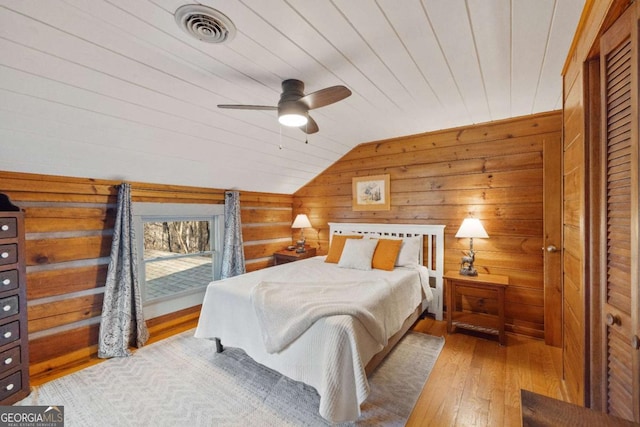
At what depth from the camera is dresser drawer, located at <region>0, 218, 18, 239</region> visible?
1.91 metres

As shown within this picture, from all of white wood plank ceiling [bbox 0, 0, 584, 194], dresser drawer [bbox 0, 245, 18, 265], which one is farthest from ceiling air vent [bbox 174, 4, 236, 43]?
dresser drawer [bbox 0, 245, 18, 265]

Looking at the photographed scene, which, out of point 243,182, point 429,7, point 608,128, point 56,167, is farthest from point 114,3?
point 243,182

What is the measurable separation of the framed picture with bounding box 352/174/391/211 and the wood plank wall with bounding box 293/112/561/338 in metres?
0.08

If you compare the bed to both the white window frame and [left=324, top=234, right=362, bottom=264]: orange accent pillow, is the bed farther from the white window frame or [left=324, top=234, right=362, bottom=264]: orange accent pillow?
the white window frame

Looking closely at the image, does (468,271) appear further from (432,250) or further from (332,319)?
(332,319)

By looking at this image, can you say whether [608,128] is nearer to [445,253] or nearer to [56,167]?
[445,253]

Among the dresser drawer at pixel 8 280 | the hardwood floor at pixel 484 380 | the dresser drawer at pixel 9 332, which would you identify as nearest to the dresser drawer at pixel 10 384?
the dresser drawer at pixel 9 332

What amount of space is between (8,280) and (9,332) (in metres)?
0.37

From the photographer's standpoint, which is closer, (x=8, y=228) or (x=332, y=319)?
(x=332, y=319)

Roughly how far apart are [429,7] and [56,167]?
9.90ft

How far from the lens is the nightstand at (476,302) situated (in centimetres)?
279

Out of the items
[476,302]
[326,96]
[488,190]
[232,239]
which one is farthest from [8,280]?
[488,190]

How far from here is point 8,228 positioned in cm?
195

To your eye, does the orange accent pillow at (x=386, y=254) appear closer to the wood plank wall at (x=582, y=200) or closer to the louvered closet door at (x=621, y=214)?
the wood plank wall at (x=582, y=200)
